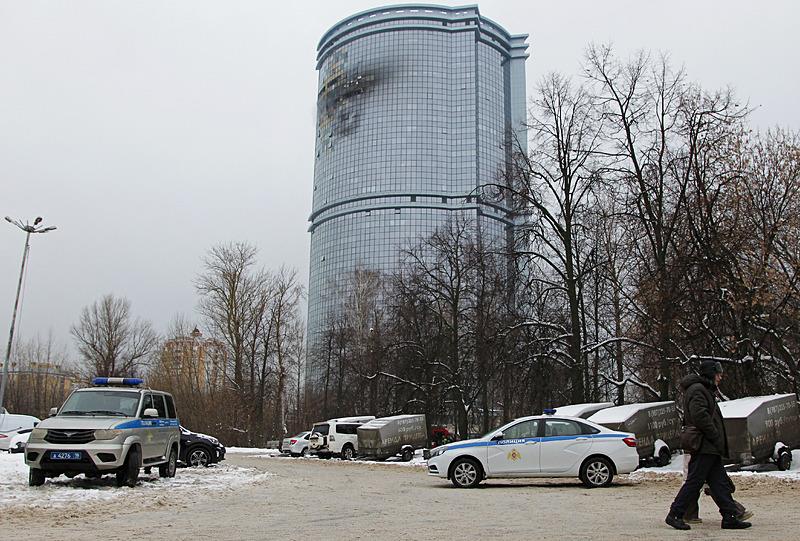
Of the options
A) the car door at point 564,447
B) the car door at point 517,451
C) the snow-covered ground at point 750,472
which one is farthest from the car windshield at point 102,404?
the snow-covered ground at point 750,472

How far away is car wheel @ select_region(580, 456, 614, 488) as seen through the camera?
15.0 m

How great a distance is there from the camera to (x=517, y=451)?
15531 millimetres

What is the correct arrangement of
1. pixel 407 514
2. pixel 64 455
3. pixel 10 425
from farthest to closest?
pixel 10 425, pixel 64 455, pixel 407 514

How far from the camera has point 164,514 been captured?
10.2m

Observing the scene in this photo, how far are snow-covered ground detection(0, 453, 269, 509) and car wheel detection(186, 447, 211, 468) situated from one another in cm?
345

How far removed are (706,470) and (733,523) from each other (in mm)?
613

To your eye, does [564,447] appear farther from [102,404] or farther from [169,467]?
[102,404]

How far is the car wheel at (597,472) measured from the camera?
49.3ft

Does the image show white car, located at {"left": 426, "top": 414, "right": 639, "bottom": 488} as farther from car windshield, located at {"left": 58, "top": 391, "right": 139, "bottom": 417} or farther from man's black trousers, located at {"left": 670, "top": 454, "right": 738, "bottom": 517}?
man's black trousers, located at {"left": 670, "top": 454, "right": 738, "bottom": 517}

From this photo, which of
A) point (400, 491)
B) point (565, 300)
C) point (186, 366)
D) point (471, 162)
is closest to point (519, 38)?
point (471, 162)

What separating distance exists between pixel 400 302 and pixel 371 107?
379ft

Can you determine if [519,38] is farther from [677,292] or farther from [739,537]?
[739,537]

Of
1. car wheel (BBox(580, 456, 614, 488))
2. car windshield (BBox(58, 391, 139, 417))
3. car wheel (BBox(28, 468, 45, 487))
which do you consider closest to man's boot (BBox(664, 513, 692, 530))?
car wheel (BBox(580, 456, 614, 488))

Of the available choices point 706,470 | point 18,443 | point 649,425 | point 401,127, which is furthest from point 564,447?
point 401,127
